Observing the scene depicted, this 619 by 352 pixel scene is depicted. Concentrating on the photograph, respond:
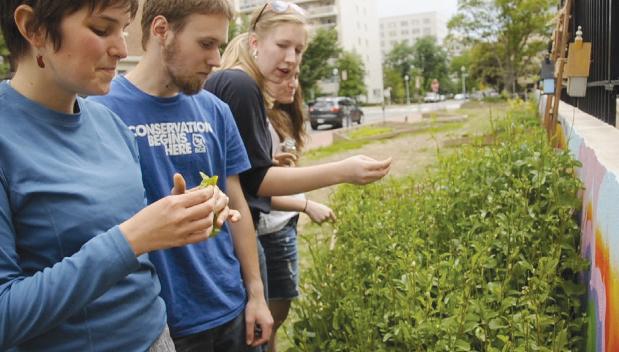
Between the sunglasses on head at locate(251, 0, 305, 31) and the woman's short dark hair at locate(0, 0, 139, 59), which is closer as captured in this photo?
the woman's short dark hair at locate(0, 0, 139, 59)

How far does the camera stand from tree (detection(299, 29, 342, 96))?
40281mm

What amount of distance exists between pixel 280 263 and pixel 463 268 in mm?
842

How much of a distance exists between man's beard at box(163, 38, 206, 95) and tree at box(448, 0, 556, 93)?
1465 inches

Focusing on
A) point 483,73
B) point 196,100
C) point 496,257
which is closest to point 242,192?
point 196,100

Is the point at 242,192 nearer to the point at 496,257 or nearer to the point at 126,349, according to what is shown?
the point at 126,349

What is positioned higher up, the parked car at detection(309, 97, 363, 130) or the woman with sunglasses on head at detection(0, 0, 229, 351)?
the woman with sunglasses on head at detection(0, 0, 229, 351)

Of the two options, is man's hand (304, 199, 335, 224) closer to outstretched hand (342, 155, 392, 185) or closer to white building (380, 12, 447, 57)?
outstretched hand (342, 155, 392, 185)

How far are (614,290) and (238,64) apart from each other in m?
1.49

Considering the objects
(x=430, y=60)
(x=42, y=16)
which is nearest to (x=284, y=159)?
(x=42, y=16)

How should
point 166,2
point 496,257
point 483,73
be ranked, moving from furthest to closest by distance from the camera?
point 483,73 → point 496,257 → point 166,2

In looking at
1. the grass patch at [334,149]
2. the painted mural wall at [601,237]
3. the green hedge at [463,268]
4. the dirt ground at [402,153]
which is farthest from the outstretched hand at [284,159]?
the grass patch at [334,149]

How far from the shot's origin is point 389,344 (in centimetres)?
189

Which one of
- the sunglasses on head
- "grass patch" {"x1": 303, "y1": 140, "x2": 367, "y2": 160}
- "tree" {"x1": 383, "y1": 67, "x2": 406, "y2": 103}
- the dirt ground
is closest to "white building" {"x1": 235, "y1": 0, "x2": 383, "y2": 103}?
"tree" {"x1": 383, "y1": 67, "x2": 406, "y2": 103}

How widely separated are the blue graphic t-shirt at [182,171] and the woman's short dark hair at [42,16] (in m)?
0.45
